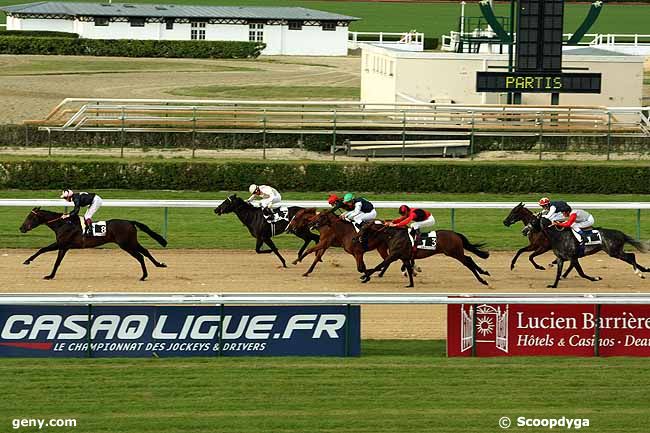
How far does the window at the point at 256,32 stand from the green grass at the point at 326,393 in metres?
44.8

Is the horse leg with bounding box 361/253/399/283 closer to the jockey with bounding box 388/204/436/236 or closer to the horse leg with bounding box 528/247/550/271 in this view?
the jockey with bounding box 388/204/436/236

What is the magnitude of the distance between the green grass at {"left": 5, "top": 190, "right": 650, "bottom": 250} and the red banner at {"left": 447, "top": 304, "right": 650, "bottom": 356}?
6939mm

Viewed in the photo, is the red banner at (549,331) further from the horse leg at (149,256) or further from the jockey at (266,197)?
the jockey at (266,197)

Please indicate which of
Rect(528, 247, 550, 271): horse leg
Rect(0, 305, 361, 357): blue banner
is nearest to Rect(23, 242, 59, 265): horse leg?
Rect(0, 305, 361, 357): blue banner

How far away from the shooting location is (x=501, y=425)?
11.2 metres

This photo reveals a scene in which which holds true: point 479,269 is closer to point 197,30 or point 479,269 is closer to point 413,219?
point 413,219

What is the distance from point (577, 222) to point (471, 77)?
656 inches

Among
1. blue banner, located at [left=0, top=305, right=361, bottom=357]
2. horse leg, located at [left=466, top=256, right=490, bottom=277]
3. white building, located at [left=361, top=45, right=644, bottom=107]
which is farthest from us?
white building, located at [left=361, top=45, right=644, bottom=107]

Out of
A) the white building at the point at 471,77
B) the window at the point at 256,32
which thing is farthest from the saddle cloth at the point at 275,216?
the window at the point at 256,32

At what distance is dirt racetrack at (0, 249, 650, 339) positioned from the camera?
16.9 metres

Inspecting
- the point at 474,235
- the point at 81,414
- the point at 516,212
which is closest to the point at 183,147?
the point at 474,235

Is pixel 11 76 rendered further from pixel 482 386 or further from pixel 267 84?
pixel 482 386

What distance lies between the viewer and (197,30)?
5678cm

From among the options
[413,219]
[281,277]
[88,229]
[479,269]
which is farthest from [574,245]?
[88,229]
